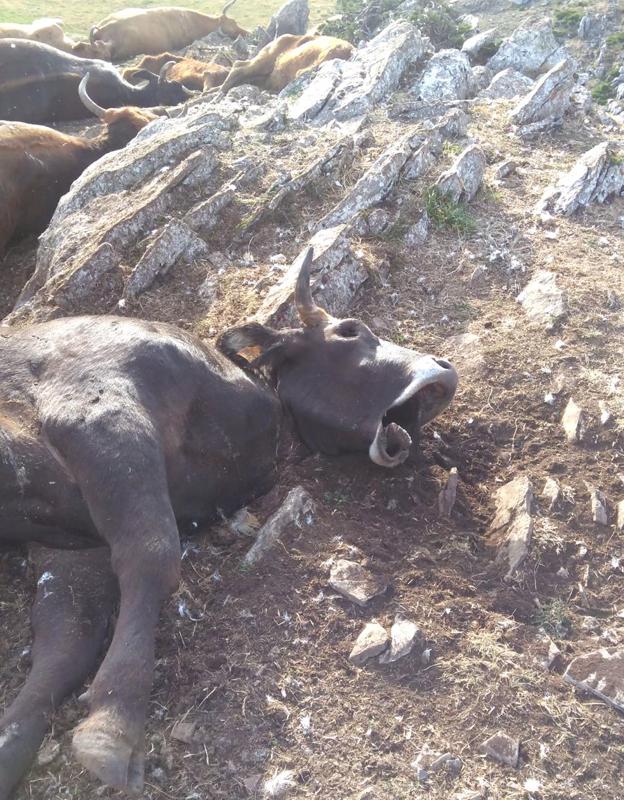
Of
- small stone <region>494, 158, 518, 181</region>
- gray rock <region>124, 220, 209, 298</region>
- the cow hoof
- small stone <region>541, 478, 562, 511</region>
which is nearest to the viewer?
the cow hoof

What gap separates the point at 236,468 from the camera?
4.56 metres

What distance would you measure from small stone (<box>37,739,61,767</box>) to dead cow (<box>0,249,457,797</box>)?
0.15 feet

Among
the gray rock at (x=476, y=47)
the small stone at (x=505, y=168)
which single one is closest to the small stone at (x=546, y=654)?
the small stone at (x=505, y=168)

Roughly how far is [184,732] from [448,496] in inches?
85.2

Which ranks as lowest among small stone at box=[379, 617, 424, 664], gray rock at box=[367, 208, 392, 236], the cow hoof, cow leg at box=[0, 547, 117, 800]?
cow leg at box=[0, 547, 117, 800]

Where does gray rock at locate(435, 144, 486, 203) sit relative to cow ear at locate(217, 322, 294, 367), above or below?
above

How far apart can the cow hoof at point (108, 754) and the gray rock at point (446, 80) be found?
390 inches

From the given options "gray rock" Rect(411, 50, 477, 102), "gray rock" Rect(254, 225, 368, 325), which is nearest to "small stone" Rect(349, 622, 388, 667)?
"gray rock" Rect(254, 225, 368, 325)

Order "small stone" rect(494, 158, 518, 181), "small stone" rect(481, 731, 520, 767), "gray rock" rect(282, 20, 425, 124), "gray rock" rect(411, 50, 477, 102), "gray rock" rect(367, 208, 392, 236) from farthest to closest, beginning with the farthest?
"gray rock" rect(411, 50, 477, 102)
"gray rock" rect(282, 20, 425, 124)
"small stone" rect(494, 158, 518, 181)
"gray rock" rect(367, 208, 392, 236)
"small stone" rect(481, 731, 520, 767)

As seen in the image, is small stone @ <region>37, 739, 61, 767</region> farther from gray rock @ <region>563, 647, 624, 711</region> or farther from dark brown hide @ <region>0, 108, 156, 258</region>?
dark brown hide @ <region>0, 108, 156, 258</region>

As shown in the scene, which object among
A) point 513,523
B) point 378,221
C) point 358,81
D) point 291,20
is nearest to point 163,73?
point 358,81

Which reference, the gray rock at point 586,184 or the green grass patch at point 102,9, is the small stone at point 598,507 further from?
the green grass patch at point 102,9

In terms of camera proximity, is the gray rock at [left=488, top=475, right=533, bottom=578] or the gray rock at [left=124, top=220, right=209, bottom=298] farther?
the gray rock at [left=124, top=220, right=209, bottom=298]

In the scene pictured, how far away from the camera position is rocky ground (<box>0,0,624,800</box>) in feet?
10.7
